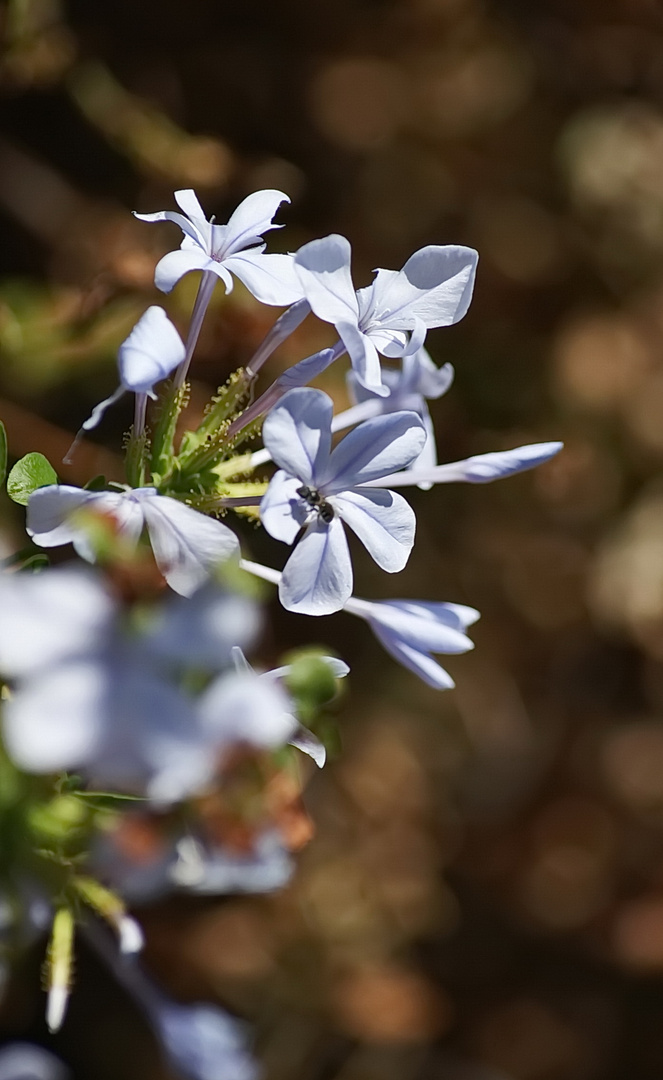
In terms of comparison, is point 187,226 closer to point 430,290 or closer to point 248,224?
point 248,224

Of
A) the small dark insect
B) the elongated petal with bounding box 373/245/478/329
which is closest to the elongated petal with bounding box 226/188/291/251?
the elongated petal with bounding box 373/245/478/329

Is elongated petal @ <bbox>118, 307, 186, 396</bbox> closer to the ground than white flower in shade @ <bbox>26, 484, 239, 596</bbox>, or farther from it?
farther from it

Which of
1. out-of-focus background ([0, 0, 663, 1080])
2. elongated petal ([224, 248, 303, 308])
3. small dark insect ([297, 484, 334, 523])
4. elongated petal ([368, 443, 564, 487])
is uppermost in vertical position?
elongated petal ([224, 248, 303, 308])

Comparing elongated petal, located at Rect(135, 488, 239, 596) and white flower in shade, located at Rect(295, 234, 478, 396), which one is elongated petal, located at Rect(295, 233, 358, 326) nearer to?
white flower in shade, located at Rect(295, 234, 478, 396)

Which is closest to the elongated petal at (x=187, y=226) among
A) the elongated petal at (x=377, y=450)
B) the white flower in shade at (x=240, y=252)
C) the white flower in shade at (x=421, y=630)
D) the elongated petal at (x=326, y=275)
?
the white flower in shade at (x=240, y=252)

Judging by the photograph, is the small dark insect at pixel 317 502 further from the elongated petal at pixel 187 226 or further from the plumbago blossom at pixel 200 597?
the elongated petal at pixel 187 226

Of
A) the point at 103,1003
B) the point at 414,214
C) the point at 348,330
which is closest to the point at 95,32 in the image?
the point at 414,214

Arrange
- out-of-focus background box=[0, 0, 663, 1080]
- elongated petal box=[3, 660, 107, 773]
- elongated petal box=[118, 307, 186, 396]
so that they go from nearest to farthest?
1. elongated petal box=[3, 660, 107, 773]
2. elongated petal box=[118, 307, 186, 396]
3. out-of-focus background box=[0, 0, 663, 1080]
